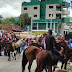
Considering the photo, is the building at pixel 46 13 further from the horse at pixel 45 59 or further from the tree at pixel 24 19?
the horse at pixel 45 59

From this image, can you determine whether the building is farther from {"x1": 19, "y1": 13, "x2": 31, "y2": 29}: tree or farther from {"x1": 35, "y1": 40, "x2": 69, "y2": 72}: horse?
{"x1": 35, "y1": 40, "x2": 69, "y2": 72}: horse

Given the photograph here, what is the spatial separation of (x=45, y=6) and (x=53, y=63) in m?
61.8

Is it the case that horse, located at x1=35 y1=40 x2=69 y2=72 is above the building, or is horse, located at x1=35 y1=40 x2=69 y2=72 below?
below

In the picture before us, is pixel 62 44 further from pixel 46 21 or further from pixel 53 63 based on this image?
pixel 46 21

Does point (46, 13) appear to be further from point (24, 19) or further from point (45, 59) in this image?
point (45, 59)

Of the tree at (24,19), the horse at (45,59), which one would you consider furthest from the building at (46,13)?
the horse at (45,59)

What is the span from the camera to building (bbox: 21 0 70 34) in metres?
66.6

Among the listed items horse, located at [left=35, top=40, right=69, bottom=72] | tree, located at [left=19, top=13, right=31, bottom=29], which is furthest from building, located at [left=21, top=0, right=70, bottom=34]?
horse, located at [left=35, top=40, right=69, bottom=72]

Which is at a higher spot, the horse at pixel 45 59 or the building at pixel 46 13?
the building at pixel 46 13

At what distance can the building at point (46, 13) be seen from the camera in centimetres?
6662

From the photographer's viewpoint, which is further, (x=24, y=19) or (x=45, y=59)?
(x=24, y=19)

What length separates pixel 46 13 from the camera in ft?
224

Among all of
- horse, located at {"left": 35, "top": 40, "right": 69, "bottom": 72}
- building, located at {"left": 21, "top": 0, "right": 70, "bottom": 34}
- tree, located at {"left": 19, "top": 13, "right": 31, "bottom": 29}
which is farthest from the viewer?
building, located at {"left": 21, "top": 0, "right": 70, "bottom": 34}

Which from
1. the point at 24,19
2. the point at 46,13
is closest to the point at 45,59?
the point at 24,19
